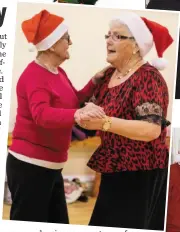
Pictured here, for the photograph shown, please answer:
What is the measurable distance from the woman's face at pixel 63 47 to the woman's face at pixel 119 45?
0.12 metres

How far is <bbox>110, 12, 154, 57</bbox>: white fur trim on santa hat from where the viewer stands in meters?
1.12

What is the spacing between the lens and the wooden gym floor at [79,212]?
116cm

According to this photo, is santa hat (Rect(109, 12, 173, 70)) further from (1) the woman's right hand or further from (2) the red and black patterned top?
(1) the woman's right hand

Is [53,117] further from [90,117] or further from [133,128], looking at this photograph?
[133,128]

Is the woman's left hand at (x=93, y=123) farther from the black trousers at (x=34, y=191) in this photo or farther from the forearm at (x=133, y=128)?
the black trousers at (x=34, y=191)

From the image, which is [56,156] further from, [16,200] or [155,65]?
[155,65]

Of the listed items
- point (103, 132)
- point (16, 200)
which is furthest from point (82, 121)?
point (16, 200)

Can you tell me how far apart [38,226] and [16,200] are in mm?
107

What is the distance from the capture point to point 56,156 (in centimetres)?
115

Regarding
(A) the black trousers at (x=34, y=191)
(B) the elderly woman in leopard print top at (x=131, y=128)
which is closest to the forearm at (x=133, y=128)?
(B) the elderly woman in leopard print top at (x=131, y=128)

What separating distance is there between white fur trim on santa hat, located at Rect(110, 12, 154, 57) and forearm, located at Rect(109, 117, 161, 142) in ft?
0.69

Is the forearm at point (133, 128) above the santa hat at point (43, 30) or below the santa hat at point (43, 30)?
below

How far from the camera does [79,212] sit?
116cm

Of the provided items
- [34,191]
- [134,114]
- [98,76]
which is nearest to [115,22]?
[98,76]
